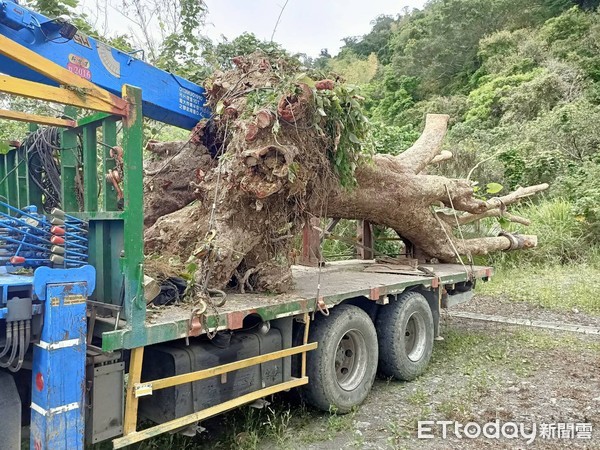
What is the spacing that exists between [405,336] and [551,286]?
20.7ft

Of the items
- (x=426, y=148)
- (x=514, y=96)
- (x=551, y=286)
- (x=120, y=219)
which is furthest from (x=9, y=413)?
(x=514, y=96)

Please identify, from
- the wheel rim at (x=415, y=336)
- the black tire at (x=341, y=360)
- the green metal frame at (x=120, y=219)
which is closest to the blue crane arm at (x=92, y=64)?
the green metal frame at (x=120, y=219)

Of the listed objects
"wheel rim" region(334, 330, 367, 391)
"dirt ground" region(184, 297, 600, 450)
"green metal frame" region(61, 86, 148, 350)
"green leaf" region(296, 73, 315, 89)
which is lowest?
"dirt ground" region(184, 297, 600, 450)

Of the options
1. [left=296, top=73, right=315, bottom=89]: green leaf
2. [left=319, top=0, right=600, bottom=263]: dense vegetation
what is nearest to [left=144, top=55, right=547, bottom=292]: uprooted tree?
[left=296, top=73, right=315, bottom=89]: green leaf

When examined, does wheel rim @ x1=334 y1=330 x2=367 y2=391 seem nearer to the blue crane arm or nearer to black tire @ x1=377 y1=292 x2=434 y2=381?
black tire @ x1=377 y1=292 x2=434 y2=381

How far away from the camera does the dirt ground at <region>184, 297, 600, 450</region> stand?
4.32 meters

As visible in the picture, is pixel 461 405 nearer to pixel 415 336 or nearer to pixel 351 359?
pixel 351 359

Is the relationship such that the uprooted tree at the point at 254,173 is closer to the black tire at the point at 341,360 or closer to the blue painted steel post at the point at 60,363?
the black tire at the point at 341,360

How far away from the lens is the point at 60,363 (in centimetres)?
283

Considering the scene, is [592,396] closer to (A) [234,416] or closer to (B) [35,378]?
(A) [234,416]

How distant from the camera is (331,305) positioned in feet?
15.7

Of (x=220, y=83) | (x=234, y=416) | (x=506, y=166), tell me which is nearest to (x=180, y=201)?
(x=220, y=83)

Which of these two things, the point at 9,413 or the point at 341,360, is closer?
the point at 9,413

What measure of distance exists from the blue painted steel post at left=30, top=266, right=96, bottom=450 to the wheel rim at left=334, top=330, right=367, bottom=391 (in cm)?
269
